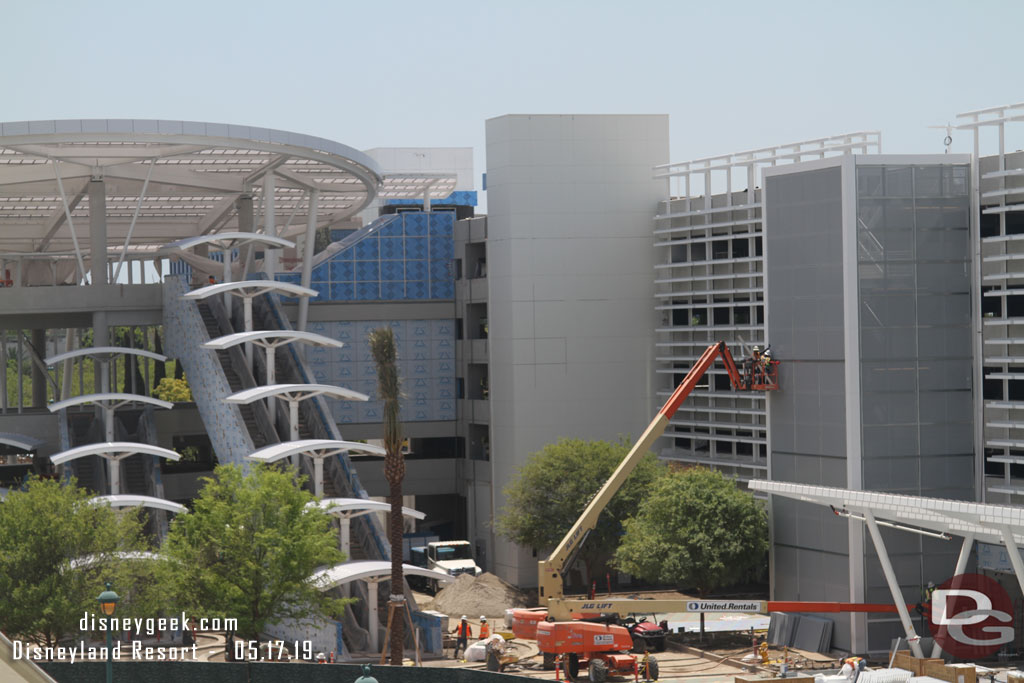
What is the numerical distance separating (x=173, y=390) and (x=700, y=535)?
2382 inches

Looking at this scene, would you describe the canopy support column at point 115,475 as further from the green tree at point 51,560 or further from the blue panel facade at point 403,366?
the blue panel facade at point 403,366

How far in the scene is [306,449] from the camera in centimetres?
4972

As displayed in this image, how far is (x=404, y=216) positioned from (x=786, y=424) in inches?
1028

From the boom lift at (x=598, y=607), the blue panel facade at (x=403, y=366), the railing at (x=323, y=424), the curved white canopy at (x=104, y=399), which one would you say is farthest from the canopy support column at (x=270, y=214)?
the boom lift at (x=598, y=607)

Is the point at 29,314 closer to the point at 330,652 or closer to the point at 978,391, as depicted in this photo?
the point at 330,652

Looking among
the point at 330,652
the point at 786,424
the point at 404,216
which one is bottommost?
the point at 330,652

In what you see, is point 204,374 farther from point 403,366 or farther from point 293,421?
point 403,366

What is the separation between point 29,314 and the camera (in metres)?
61.5

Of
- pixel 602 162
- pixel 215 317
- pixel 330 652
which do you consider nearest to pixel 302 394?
pixel 215 317

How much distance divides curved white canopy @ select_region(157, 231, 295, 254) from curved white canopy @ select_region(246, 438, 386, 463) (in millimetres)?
9044

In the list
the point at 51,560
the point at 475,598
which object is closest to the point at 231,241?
the point at 475,598

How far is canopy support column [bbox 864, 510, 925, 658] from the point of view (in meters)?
41.5

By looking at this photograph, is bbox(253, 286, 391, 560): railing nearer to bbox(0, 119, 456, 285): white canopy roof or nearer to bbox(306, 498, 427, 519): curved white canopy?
bbox(306, 498, 427, 519): curved white canopy

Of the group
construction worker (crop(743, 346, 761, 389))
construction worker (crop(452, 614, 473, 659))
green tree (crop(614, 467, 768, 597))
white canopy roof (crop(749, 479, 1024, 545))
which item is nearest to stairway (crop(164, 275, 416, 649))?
construction worker (crop(452, 614, 473, 659))
